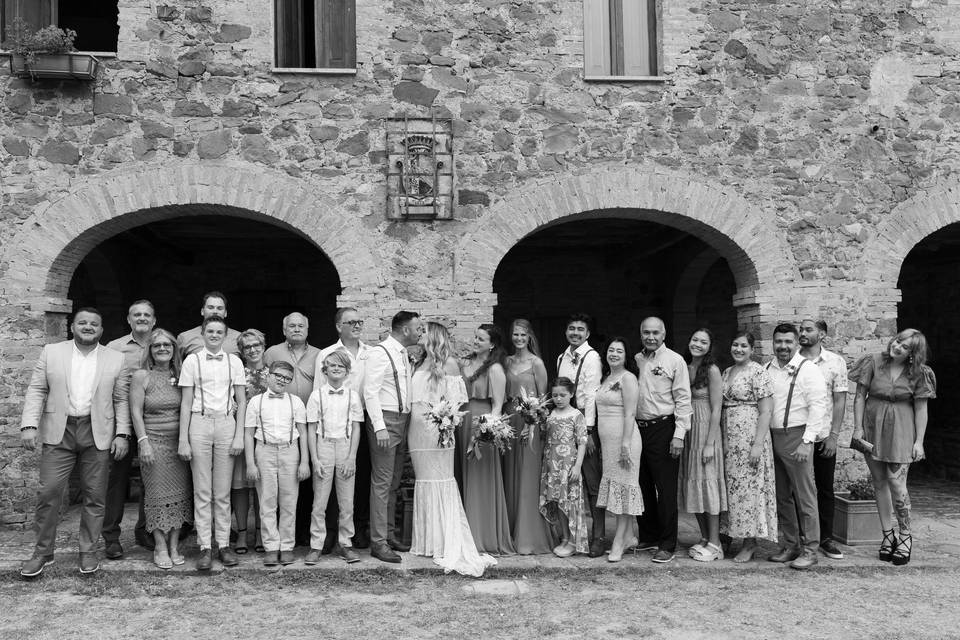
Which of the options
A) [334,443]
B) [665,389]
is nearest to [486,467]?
[334,443]

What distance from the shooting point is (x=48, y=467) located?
4.98m

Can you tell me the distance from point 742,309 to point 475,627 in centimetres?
453

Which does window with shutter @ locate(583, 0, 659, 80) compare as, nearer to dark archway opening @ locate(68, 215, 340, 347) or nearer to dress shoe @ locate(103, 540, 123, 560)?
dark archway opening @ locate(68, 215, 340, 347)

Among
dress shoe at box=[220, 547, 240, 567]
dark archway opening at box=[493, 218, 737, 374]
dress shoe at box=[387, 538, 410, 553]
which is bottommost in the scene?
dress shoe at box=[387, 538, 410, 553]

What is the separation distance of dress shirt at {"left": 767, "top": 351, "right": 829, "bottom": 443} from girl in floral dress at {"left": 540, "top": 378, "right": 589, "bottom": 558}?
4.75 ft

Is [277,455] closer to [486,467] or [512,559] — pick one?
[486,467]

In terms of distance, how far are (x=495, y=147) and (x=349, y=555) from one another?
3.88 m

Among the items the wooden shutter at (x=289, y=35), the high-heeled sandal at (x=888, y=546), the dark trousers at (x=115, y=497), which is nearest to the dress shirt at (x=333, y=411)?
the dark trousers at (x=115, y=497)

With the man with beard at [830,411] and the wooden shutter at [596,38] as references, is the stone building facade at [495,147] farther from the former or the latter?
the man with beard at [830,411]

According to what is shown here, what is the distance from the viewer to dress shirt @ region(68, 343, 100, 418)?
16.3 ft

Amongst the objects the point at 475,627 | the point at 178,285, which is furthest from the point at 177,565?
the point at 178,285

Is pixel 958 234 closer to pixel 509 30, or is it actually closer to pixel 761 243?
pixel 761 243

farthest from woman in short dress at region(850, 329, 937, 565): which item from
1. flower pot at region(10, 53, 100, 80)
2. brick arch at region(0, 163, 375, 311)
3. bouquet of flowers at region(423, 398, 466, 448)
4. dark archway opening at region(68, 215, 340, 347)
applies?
dark archway opening at region(68, 215, 340, 347)

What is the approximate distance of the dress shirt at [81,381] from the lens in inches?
196
